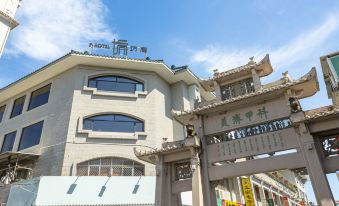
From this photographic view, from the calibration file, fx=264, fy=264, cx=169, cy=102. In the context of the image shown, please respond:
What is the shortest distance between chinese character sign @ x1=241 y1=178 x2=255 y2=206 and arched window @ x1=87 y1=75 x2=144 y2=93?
36.2ft

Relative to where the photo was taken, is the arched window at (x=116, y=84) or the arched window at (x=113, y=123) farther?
the arched window at (x=116, y=84)

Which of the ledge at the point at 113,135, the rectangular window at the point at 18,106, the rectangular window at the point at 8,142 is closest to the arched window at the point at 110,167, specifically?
the ledge at the point at 113,135

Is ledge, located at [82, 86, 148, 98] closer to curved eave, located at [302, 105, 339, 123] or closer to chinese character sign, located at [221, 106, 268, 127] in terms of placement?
chinese character sign, located at [221, 106, 268, 127]

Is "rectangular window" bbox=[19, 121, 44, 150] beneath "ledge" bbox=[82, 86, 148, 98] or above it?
beneath

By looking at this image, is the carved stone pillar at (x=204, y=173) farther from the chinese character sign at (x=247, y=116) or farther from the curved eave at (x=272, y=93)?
the chinese character sign at (x=247, y=116)

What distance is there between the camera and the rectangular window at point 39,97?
23156 mm

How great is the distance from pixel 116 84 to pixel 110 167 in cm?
700

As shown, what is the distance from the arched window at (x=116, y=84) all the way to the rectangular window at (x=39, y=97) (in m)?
4.66

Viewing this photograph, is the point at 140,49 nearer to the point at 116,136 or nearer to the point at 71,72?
the point at 71,72

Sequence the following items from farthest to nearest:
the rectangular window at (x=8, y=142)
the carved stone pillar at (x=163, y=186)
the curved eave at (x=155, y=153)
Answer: the rectangular window at (x=8, y=142) → the curved eave at (x=155, y=153) → the carved stone pillar at (x=163, y=186)

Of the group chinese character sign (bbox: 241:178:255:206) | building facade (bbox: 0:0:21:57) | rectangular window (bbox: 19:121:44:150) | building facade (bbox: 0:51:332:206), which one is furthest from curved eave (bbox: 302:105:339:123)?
building facade (bbox: 0:0:21:57)

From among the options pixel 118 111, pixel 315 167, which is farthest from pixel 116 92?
pixel 315 167

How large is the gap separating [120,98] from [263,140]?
1282 centimetres

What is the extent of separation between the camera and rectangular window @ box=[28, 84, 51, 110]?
23156 mm
